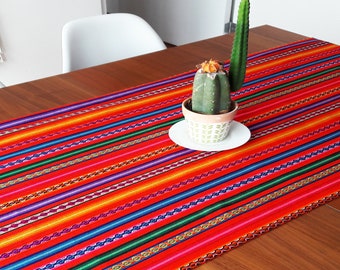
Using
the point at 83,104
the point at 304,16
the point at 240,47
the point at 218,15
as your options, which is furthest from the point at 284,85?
the point at 218,15

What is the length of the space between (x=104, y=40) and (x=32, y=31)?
40.6 inches

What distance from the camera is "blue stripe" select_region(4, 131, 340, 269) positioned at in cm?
66

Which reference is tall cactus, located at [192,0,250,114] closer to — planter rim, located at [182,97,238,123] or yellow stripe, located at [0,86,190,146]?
planter rim, located at [182,97,238,123]

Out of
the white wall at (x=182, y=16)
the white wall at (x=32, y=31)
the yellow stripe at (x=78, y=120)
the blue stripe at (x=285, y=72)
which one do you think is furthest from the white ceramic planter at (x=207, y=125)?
the white wall at (x=182, y=16)

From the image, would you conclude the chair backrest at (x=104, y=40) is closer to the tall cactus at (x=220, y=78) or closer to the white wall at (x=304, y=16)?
the tall cactus at (x=220, y=78)

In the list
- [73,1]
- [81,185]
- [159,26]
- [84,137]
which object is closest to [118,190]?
[81,185]

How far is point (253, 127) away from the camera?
1.01 meters

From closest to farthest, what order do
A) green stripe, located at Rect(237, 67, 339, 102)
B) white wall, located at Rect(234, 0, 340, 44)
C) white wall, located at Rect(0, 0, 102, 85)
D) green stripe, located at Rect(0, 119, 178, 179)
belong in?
green stripe, located at Rect(0, 119, 178, 179) → green stripe, located at Rect(237, 67, 339, 102) → white wall, located at Rect(0, 0, 102, 85) → white wall, located at Rect(234, 0, 340, 44)

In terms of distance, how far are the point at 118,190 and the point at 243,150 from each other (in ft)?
0.91

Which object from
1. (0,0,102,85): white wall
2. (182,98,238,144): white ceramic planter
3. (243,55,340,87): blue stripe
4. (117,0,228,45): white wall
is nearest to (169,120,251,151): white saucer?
(182,98,238,144): white ceramic planter

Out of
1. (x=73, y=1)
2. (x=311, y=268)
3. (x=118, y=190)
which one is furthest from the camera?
(x=73, y=1)

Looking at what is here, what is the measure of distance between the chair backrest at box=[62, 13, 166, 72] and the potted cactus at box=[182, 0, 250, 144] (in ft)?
2.37

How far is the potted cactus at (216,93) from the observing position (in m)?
0.87

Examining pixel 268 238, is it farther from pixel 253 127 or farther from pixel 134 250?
pixel 253 127
